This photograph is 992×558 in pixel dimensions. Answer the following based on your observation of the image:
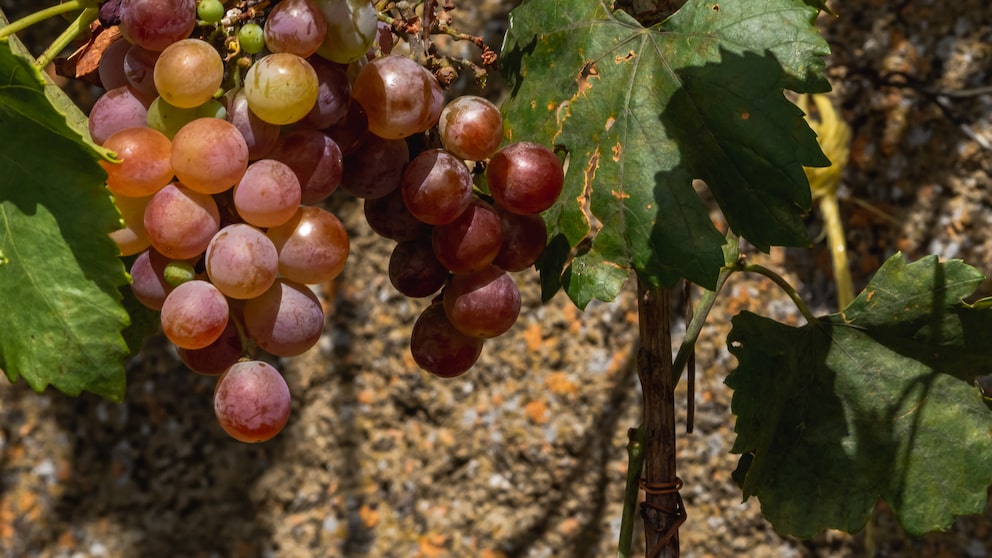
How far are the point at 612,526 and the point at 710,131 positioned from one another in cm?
82

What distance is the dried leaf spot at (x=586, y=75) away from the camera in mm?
598

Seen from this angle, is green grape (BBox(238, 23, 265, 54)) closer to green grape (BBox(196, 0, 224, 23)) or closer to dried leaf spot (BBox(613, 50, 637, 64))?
green grape (BBox(196, 0, 224, 23))

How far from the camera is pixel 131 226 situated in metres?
0.52

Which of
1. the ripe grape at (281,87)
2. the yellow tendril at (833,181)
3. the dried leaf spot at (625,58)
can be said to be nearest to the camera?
the ripe grape at (281,87)

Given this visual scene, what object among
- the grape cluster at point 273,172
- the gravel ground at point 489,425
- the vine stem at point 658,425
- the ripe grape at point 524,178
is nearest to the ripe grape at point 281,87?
the grape cluster at point 273,172

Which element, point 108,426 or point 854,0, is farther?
point 108,426

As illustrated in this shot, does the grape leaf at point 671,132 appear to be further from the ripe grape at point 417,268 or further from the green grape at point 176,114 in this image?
the green grape at point 176,114

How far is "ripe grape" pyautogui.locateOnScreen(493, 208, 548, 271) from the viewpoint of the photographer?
546 millimetres

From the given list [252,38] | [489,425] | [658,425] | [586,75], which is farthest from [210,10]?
[489,425]

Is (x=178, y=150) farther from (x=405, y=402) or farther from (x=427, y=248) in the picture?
(x=405, y=402)

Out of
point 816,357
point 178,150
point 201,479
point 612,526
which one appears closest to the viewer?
point 178,150

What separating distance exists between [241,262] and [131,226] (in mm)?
82

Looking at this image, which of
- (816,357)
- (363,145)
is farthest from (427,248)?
(816,357)

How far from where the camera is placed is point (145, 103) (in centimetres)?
52
